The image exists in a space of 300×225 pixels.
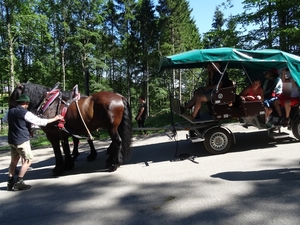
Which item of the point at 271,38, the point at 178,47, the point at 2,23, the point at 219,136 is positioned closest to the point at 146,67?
the point at 178,47

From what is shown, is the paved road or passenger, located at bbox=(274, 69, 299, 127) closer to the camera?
the paved road

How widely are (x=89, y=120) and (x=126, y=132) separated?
2.73ft

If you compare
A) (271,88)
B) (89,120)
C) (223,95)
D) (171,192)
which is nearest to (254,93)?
(271,88)

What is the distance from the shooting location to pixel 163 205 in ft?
11.2

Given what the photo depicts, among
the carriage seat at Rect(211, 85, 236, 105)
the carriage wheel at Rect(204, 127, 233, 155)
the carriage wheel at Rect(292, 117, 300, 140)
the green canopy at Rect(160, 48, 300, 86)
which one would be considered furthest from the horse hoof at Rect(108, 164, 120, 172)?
the carriage wheel at Rect(292, 117, 300, 140)

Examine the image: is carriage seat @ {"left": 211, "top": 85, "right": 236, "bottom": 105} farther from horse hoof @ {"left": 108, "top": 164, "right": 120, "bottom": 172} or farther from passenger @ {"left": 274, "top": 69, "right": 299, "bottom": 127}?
horse hoof @ {"left": 108, "top": 164, "right": 120, "bottom": 172}

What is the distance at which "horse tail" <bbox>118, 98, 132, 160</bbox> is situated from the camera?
17.6ft

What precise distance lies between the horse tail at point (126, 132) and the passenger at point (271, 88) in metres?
3.23

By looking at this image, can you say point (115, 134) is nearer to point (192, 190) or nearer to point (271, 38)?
point (192, 190)

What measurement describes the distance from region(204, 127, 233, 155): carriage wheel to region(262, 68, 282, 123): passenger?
1.14 meters

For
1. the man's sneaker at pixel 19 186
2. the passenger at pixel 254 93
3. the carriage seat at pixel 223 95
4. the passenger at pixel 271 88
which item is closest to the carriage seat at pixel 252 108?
the passenger at pixel 254 93

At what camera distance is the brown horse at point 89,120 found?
5.17 metres

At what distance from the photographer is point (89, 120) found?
17.5ft

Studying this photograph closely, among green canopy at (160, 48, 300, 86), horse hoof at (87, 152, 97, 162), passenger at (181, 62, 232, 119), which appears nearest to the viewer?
green canopy at (160, 48, 300, 86)
